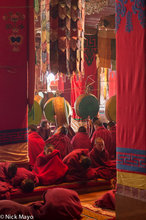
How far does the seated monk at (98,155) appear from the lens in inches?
266

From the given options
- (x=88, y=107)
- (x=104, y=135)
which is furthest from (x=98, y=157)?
(x=88, y=107)

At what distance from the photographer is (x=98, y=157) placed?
6777 millimetres

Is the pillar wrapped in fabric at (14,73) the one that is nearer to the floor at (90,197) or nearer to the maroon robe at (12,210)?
the floor at (90,197)

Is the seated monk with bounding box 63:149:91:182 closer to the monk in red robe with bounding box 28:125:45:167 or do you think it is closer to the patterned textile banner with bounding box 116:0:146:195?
the monk in red robe with bounding box 28:125:45:167

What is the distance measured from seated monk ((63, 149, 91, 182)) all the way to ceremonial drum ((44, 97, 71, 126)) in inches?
79.1

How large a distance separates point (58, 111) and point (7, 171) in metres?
3.17

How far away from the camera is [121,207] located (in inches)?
142

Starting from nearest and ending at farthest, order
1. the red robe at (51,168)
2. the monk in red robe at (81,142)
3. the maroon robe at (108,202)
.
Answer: the maroon robe at (108,202), the red robe at (51,168), the monk in red robe at (81,142)

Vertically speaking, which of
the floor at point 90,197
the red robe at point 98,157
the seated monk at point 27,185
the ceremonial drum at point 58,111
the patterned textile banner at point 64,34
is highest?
the patterned textile banner at point 64,34

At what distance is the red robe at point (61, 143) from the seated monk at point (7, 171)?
1.65 metres

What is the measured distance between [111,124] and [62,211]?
357 cm

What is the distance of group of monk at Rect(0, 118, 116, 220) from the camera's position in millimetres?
4570

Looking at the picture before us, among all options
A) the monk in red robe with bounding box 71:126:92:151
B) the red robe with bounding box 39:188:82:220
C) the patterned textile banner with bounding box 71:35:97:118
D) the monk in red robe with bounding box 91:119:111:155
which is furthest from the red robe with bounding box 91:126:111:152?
the red robe with bounding box 39:188:82:220

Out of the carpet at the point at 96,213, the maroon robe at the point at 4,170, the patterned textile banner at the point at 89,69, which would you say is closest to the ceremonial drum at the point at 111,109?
the patterned textile banner at the point at 89,69
